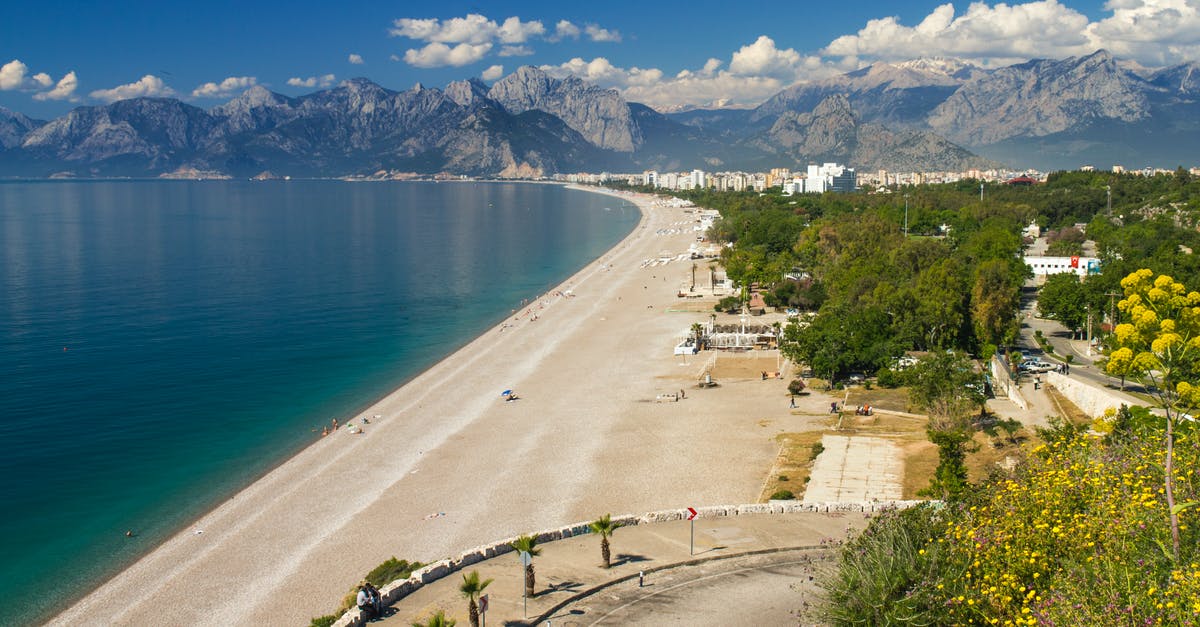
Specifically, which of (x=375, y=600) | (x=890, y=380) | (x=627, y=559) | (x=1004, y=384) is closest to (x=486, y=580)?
(x=375, y=600)

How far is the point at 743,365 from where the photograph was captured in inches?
1885

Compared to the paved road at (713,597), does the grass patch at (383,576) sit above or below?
below

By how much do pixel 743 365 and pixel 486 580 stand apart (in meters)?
31.9

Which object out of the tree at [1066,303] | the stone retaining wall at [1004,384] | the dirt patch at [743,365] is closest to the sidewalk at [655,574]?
the stone retaining wall at [1004,384]

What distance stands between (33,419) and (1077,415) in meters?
45.3

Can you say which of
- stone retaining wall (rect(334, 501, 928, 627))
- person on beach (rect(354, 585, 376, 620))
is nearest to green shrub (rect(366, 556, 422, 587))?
stone retaining wall (rect(334, 501, 928, 627))

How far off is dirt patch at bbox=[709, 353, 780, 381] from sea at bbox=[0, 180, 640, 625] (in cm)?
1720

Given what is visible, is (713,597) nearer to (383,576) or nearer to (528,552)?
(528,552)

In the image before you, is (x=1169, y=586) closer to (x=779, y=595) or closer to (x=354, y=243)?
(x=779, y=595)

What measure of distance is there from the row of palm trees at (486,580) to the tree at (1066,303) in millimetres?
40249

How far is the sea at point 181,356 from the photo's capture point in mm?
29391

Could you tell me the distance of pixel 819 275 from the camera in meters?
69.1

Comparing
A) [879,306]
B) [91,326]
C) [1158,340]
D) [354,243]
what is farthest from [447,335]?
[354,243]

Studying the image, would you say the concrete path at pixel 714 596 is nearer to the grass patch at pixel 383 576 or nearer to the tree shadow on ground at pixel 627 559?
the tree shadow on ground at pixel 627 559
